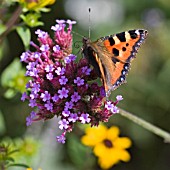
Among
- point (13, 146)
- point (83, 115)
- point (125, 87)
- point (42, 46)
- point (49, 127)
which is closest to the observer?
point (83, 115)

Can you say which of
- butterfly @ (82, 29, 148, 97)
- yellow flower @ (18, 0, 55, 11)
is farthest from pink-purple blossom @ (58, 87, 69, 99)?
yellow flower @ (18, 0, 55, 11)

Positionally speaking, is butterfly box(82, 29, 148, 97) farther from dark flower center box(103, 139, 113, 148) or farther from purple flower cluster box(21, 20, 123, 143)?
dark flower center box(103, 139, 113, 148)

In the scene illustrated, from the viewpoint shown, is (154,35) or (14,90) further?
(154,35)

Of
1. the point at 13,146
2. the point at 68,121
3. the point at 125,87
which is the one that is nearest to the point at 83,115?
the point at 68,121

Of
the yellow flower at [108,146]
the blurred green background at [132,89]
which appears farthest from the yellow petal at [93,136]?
the blurred green background at [132,89]

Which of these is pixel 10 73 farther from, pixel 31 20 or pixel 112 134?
pixel 112 134

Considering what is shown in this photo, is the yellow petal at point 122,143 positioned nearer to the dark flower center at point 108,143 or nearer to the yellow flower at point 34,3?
the dark flower center at point 108,143

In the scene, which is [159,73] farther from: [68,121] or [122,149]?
[68,121]

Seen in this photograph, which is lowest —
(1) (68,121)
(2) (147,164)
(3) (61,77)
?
(2) (147,164)
